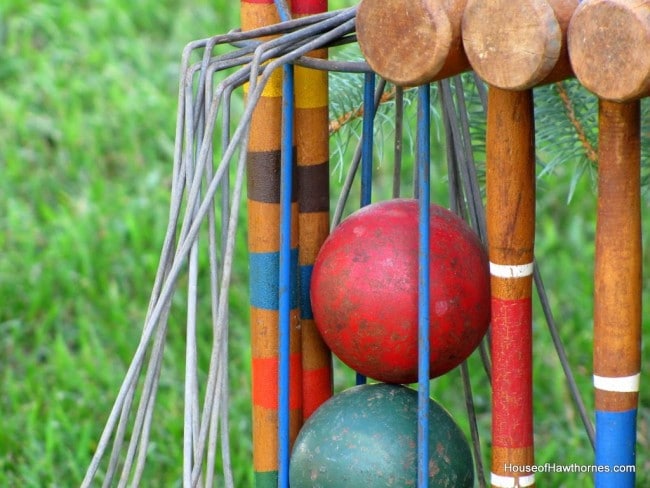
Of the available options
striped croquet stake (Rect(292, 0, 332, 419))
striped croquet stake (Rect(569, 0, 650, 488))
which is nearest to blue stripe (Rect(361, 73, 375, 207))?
striped croquet stake (Rect(292, 0, 332, 419))

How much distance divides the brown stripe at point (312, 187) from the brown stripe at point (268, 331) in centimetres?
11

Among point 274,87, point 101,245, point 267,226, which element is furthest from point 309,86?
point 101,245

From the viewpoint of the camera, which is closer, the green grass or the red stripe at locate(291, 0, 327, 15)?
the red stripe at locate(291, 0, 327, 15)

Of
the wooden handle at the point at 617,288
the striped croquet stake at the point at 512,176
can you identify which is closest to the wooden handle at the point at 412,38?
the striped croquet stake at the point at 512,176

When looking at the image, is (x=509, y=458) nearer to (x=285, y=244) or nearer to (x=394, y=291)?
(x=394, y=291)

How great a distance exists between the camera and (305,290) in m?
1.10

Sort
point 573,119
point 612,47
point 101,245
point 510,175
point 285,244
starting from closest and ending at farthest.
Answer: point 612,47, point 510,175, point 285,244, point 573,119, point 101,245

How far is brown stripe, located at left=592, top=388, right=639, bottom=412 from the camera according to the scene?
921mm

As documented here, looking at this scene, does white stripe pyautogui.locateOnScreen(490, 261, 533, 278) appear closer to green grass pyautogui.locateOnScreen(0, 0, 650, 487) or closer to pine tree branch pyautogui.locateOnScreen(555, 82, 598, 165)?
pine tree branch pyautogui.locateOnScreen(555, 82, 598, 165)

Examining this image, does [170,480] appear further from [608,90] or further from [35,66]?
[35,66]

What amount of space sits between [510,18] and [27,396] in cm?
144

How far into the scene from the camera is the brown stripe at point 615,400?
36.3 inches

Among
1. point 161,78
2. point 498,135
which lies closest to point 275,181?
point 498,135

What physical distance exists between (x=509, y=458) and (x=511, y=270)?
0.18m
